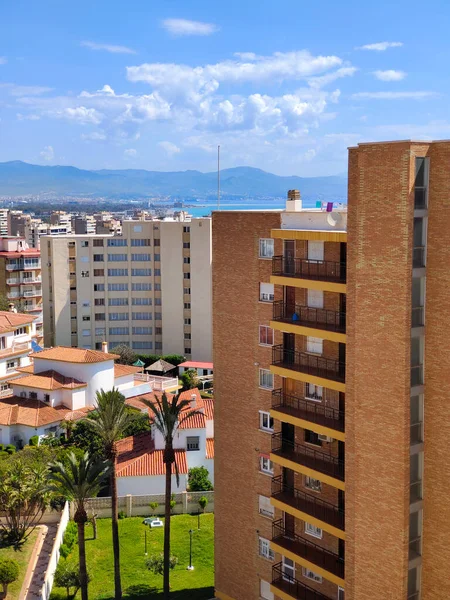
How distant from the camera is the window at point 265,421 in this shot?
96.5 ft

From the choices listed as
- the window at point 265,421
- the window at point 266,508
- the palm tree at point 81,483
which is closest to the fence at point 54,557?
the palm tree at point 81,483

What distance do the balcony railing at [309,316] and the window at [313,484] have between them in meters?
5.86

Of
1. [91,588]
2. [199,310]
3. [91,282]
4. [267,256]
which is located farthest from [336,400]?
[91,282]

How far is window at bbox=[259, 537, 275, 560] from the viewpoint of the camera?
2966cm

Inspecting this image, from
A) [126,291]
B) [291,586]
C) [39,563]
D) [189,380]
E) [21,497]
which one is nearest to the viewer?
[291,586]

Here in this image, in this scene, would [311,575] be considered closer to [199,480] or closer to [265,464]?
[265,464]

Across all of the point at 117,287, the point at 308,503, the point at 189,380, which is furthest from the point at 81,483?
the point at 117,287

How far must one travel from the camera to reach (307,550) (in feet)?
90.6

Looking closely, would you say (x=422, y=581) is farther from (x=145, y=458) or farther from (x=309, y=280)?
(x=145, y=458)

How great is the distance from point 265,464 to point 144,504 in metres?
17.4

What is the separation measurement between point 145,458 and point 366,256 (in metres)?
29.1

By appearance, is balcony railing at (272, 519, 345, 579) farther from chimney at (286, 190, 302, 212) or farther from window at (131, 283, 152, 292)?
window at (131, 283, 152, 292)

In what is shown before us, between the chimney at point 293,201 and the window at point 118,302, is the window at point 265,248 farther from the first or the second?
the window at point 118,302

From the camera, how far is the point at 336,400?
26562 mm
